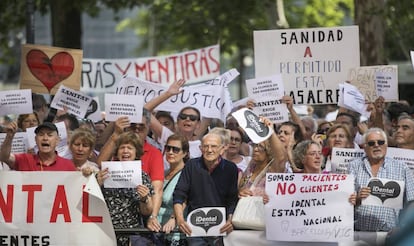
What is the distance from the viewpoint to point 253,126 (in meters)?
11.1

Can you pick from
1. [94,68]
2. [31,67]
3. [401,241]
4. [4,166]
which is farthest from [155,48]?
[401,241]

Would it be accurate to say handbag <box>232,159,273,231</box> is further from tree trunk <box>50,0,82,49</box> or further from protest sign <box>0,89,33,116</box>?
tree trunk <box>50,0,82,49</box>

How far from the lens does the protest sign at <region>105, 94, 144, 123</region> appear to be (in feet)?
42.5

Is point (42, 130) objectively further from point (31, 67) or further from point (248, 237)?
point (31, 67)

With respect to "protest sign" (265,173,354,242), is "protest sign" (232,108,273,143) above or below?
above

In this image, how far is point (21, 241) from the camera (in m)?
11.2

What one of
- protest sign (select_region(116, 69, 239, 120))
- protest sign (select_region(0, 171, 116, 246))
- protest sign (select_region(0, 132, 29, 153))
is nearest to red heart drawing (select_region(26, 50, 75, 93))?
protest sign (select_region(116, 69, 239, 120))

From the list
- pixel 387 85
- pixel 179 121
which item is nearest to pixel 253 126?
pixel 179 121

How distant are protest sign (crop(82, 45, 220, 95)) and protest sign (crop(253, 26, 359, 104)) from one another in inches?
132

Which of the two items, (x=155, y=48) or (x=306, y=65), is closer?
(x=306, y=65)

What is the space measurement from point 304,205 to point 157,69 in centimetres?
751

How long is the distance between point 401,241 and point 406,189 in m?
5.00

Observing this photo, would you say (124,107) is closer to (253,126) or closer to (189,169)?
(189,169)

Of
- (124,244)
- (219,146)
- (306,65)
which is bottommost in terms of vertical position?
(124,244)
